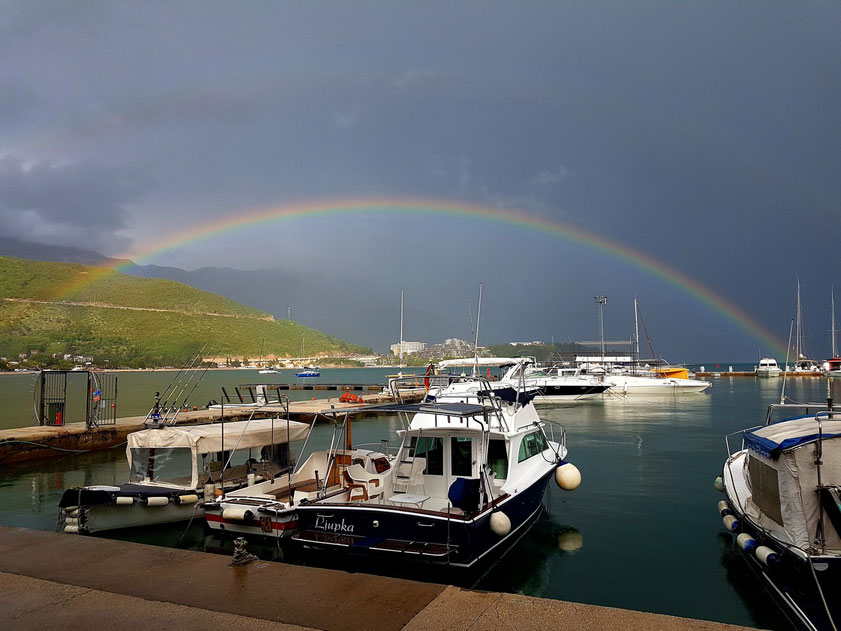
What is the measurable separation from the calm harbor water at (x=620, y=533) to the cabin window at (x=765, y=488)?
1.76 metres

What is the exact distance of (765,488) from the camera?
35.3 feet

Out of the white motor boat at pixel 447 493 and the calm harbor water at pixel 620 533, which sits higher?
the white motor boat at pixel 447 493

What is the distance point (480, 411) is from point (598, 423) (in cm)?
3564

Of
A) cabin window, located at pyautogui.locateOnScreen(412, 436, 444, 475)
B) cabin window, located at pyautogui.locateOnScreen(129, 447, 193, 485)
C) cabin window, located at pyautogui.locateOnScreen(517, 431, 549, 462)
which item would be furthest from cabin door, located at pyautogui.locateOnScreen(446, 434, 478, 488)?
cabin window, located at pyautogui.locateOnScreen(129, 447, 193, 485)

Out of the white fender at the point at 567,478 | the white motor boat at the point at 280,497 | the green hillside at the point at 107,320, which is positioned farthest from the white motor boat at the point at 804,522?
the green hillside at the point at 107,320

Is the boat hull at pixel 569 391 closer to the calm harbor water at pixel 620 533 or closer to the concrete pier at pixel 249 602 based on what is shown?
the calm harbor water at pixel 620 533

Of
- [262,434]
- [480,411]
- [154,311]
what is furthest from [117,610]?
[154,311]

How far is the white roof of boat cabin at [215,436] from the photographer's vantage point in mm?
15031

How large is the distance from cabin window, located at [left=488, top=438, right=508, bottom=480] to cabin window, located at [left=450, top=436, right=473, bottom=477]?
88 cm

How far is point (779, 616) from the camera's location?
407 inches

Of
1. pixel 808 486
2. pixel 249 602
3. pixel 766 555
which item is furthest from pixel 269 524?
pixel 808 486

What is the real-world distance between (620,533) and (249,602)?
1162cm

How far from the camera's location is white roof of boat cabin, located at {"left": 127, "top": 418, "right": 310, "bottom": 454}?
1503cm

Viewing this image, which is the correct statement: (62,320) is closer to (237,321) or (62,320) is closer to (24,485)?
(237,321)
